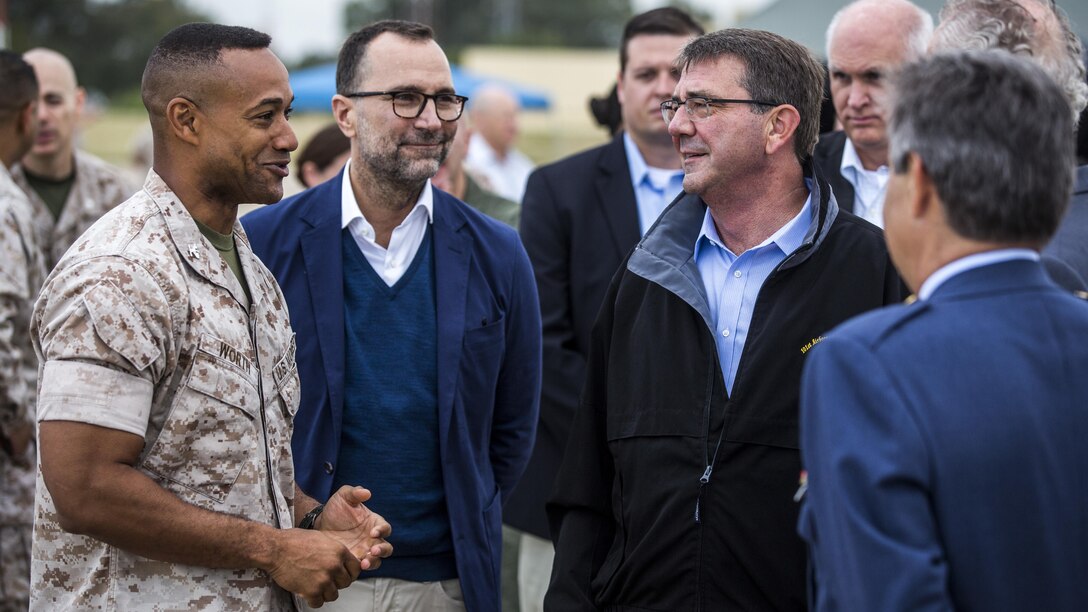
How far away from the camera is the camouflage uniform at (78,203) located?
6078 mm

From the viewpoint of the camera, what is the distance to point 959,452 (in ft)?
6.22

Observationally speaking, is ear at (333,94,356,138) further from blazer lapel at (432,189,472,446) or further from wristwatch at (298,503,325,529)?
wristwatch at (298,503,325,529)

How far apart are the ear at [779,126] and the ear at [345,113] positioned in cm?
149

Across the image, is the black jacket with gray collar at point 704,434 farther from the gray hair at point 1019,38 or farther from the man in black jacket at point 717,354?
the gray hair at point 1019,38

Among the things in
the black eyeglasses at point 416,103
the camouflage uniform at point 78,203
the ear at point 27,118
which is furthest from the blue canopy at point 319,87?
the black eyeglasses at point 416,103

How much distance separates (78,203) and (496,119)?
5928 millimetres

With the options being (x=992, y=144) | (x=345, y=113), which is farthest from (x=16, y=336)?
(x=992, y=144)

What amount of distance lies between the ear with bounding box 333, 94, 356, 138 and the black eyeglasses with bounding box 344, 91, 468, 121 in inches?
2.4

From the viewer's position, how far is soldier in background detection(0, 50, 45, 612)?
480 cm

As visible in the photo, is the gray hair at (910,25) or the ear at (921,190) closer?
the ear at (921,190)

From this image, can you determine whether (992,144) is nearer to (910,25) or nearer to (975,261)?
(975,261)

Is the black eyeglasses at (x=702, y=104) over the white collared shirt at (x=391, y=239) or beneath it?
over

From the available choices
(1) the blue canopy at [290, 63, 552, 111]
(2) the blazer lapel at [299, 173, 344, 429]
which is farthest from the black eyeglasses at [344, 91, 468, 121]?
(1) the blue canopy at [290, 63, 552, 111]

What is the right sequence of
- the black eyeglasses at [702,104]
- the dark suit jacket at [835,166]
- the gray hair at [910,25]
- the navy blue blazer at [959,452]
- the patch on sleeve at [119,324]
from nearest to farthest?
the navy blue blazer at [959,452], the patch on sleeve at [119,324], the black eyeglasses at [702,104], the dark suit jacket at [835,166], the gray hair at [910,25]
